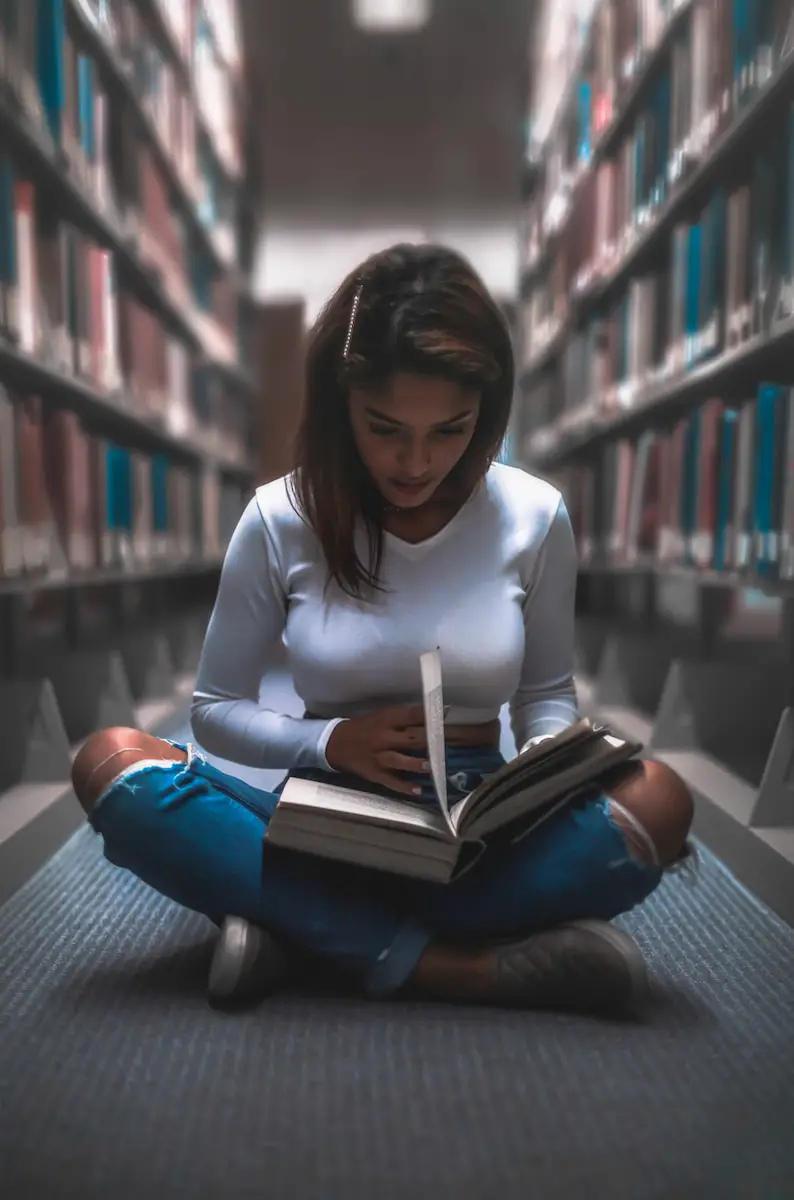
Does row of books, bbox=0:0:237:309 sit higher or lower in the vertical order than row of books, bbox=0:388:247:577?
higher

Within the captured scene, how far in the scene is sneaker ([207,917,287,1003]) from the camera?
840 mm

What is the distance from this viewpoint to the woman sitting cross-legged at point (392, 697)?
0.85 meters

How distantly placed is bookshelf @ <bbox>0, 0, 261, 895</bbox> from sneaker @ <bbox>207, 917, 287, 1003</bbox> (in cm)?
34

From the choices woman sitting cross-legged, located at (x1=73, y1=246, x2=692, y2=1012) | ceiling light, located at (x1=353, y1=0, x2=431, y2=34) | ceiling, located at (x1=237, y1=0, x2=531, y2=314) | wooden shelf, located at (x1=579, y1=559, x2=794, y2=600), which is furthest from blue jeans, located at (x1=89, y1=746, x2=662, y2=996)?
ceiling light, located at (x1=353, y1=0, x2=431, y2=34)

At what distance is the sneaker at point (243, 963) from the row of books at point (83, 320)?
932 mm

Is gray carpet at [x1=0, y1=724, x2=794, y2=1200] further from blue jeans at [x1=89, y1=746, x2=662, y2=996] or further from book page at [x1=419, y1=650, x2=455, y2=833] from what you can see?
book page at [x1=419, y1=650, x2=455, y2=833]

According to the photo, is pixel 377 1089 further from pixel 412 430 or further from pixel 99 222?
pixel 99 222

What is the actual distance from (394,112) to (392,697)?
84.4 inches

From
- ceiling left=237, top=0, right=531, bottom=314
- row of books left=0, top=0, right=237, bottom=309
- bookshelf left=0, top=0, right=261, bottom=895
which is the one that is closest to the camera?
bookshelf left=0, top=0, right=261, bottom=895

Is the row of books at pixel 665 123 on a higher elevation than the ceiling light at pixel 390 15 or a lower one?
lower

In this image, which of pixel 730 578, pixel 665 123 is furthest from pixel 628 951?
pixel 665 123

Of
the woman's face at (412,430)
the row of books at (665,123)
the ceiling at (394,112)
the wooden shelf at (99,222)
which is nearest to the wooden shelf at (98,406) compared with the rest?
the wooden shelf at (99,222)

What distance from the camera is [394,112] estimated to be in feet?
8.56

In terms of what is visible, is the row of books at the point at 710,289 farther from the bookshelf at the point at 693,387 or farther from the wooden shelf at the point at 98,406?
the wooden shelf at the point at 98,406
